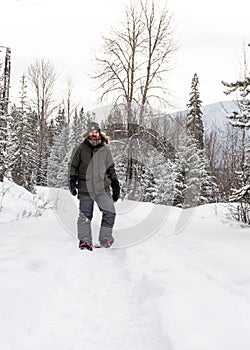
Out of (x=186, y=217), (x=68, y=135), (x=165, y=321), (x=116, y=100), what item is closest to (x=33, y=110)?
(x=68, y=135)

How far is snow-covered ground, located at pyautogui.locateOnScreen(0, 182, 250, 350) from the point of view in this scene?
2.26 m

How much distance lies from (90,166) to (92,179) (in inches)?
8.5

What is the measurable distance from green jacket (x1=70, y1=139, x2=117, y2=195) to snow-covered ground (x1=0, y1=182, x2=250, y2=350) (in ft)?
3.13

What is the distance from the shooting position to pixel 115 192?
535 centimetres

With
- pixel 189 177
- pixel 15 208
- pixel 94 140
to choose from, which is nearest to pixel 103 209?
pixel 94 140

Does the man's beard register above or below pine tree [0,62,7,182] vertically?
below

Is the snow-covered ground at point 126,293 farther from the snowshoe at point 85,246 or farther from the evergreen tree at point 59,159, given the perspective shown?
the evergreen tree at point 59,159

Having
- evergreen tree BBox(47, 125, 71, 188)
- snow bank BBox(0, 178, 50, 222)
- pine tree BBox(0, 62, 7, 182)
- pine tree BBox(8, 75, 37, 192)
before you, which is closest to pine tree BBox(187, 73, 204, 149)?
evergreen tree BBox(47, 125, 71, 188)

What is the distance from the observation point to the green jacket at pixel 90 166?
505 cm

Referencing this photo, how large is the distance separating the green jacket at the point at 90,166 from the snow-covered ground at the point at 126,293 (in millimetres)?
954

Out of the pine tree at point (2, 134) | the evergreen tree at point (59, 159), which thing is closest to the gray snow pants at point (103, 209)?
the pine tree at point (2, 134)

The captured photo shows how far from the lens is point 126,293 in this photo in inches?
128

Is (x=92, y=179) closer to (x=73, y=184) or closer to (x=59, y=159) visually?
(x=73, y=184)

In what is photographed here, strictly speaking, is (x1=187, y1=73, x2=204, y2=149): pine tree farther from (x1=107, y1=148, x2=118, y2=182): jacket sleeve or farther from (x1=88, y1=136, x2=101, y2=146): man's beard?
(x1=88, y1=136, x2=101, y2=146): man's beard
